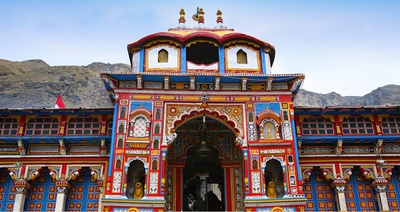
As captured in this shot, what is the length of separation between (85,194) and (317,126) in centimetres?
948

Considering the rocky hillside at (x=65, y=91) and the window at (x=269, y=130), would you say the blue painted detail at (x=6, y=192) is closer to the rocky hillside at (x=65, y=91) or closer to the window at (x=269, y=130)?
the window at (x=269, y=130)

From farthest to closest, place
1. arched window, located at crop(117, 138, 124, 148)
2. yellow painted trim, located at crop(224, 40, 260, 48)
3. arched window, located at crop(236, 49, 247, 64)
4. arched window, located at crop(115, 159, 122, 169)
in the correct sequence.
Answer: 1. yellow painted trim, located at crop(224, 40, 260, 48)
2. arched window, located at crop(236, 49, 247, 64)
3. arched window, located at crop(117, 138, 124, 148)
4. arched window, located at crop(115, 159, 122, 169)

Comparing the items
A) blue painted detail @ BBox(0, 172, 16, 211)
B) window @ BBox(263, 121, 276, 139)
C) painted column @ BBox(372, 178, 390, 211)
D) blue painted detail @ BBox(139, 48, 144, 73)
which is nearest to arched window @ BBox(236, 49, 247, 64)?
window @ BBox(263, 121, 276, 139)

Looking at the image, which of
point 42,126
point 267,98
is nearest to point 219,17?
point 267,98

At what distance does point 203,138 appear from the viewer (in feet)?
56.4

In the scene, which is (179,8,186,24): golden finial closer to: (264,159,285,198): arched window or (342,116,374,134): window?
(264,159,285,198): arched window

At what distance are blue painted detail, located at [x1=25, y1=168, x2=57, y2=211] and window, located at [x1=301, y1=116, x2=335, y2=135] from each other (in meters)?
10.1

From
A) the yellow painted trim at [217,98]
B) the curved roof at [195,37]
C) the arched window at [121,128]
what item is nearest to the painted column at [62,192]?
the arched window at [121,128]

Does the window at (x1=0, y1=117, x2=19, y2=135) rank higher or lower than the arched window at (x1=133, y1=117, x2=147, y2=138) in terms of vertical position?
higher

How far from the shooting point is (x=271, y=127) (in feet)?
50.8

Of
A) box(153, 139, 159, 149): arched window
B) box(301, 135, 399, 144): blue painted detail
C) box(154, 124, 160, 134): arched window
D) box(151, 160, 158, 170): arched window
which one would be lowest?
box(151, 160, 158, 170): arched window

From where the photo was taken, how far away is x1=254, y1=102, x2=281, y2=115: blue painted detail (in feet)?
51.3

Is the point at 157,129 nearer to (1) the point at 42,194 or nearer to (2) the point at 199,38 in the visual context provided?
(2) the point at 199,38

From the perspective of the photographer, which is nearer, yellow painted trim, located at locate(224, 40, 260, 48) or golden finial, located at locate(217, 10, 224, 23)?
yellow painted trim, located at locate(224, 40, 260, 48)
